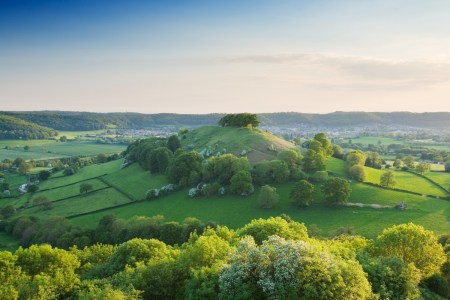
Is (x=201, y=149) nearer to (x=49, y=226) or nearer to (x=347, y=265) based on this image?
(x=49, y=226)

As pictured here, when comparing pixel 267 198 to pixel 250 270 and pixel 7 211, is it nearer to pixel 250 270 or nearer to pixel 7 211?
pixel 250 270

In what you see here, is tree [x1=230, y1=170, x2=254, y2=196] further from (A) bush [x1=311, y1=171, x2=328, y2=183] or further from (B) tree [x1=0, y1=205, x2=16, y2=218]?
(B) tree [x1=0, y1=205, x2=16, y2=218]

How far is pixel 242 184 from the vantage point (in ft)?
338

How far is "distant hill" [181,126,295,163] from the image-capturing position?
132m

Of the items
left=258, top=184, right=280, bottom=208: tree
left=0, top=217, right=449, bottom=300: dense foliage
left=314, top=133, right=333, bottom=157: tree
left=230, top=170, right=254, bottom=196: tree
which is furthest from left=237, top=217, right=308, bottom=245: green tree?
left=314, top=133, right=333, bottom=157: tree

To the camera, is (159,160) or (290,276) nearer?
(290,276)

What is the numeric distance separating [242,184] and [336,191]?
84.8 feet

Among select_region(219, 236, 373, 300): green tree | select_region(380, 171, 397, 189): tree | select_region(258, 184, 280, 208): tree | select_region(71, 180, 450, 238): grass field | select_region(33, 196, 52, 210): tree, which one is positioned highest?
select_region(219, 236, 373, 300): green tree

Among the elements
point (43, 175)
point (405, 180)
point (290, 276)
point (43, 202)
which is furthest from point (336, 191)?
point (43, 175)

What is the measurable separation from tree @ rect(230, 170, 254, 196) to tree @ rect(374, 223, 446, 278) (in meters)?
58.9

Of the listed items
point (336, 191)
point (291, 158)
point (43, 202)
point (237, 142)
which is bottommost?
point (43, 202)

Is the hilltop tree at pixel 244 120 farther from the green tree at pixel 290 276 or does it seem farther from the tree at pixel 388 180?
the green tree at pixel 290 276

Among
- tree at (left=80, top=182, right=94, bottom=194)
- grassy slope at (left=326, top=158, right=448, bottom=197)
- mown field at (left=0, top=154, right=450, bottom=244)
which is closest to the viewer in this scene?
mown field at (left=0, top=154, right=450, bottom=244)

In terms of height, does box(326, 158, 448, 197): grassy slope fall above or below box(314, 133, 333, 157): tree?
Result: below
